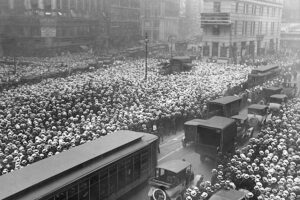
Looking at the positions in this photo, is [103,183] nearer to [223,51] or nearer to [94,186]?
[94,186]

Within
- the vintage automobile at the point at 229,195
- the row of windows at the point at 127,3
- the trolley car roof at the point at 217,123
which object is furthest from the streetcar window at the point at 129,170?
the row of windows at the point at 127,3

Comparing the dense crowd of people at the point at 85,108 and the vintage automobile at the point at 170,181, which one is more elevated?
the dense crowd of people at the point at 85,108

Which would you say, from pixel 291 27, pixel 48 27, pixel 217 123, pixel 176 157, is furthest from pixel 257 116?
pixel 291 27

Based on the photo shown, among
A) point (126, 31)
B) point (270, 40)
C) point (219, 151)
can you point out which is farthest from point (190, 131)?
point (270, 40)

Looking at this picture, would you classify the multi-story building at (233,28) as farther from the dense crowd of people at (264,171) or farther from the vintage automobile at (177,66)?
the dense crowd of people at (264,171)

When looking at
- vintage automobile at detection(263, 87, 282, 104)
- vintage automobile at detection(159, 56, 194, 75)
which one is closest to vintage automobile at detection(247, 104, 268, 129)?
vintage automobile at detection(263, 87, 282, 104)

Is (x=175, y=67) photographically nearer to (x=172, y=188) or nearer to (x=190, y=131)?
(x=190, y=131)
